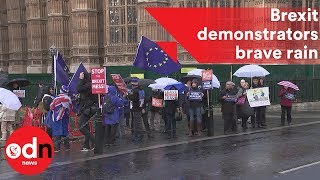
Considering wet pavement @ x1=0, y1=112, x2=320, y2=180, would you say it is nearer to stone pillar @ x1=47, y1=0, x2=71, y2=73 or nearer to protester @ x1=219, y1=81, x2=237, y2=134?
protester @ x1=219, y1=81, x2=237, y2=134

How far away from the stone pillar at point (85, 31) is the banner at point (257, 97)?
17518 millimetres

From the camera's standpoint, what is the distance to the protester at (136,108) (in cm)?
1570

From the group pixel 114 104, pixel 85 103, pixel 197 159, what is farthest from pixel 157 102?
pixel 197 159

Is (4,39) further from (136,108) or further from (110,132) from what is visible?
(110,132)

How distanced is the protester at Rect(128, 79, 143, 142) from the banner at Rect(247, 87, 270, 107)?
400 cm

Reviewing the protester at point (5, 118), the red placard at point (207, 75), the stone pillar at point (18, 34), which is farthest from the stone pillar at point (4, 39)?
the red placard at point (207, 75)

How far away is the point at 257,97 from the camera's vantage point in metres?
18.0

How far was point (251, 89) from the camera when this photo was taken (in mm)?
17969

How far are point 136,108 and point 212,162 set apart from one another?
4759 mm

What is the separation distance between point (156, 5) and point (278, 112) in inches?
399

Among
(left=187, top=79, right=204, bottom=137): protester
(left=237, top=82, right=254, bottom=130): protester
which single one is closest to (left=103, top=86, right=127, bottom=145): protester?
(left=187, top=79, right=204, bottom=137): protester

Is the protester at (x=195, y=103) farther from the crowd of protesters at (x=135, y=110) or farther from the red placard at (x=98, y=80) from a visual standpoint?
the red placard at (x=98, y=80)

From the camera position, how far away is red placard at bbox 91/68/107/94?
12734mm

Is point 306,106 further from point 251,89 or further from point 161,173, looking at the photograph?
point 161,173
